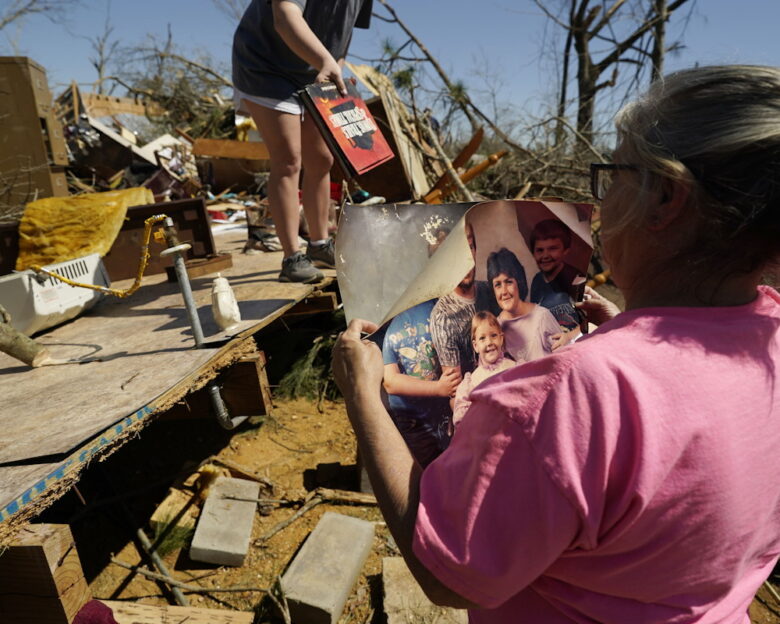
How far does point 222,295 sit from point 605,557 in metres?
1.92

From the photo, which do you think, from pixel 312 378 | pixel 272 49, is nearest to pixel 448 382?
pixel 272 49

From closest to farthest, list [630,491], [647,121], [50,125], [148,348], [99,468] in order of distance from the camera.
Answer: [630,491]
[647,121]
[148,348]
[99,468]
[50,125]

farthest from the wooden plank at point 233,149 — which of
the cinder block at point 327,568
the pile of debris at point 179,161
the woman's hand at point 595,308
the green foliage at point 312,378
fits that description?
the woman's hand at point 595,308

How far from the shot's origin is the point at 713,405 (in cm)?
66

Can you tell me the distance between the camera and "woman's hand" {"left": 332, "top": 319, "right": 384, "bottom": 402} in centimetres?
99

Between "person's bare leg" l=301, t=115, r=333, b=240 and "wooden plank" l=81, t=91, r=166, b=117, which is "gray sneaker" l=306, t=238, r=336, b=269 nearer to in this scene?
"person's bare leg" l=301, t=115, r=333, b=240

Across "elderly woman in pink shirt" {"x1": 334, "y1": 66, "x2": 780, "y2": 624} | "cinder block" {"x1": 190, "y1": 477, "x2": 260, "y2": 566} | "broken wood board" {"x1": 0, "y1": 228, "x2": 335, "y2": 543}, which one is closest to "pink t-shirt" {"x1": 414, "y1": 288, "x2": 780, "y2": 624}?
"elderly woman in pink shirt" {"x1": 334, "y1": 66, "x2": 780, "y2": 624}

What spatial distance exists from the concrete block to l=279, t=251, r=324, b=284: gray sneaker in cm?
155

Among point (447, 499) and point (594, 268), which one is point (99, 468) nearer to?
point (447, 499)

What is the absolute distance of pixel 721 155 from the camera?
67 cm

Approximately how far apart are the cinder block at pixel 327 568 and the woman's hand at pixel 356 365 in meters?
Result: 1.39

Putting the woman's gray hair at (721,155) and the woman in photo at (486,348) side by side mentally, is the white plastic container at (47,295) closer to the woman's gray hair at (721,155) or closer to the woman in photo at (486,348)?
the woman in photo at (486,348)

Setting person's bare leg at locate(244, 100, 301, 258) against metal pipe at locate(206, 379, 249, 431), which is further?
person's bare leg at locate(244, 100, 301, 258)

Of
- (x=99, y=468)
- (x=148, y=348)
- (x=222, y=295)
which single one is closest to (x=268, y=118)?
(x=222, y=295)
